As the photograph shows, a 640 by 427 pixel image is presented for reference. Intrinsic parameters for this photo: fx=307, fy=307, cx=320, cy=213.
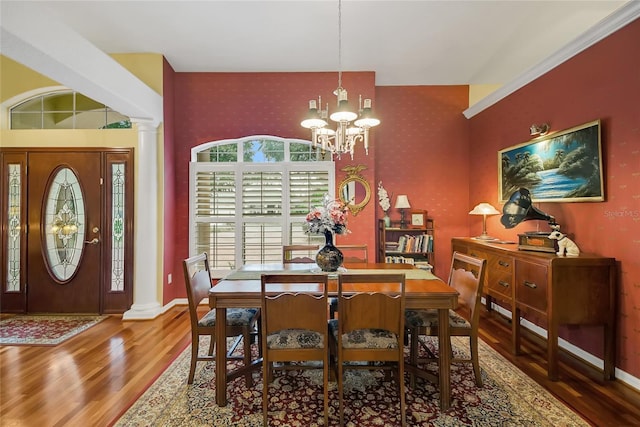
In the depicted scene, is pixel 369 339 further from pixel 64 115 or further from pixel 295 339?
pixel 64 115

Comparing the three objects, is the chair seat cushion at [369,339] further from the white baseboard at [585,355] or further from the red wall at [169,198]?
the red wall at [169,198]

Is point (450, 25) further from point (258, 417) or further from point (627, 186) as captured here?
point (258, 417)

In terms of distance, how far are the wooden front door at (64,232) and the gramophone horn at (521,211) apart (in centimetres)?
488

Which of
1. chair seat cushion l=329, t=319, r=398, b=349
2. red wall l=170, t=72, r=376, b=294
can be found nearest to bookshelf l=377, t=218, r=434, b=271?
red wall l=170, t=72, r=376, b=294

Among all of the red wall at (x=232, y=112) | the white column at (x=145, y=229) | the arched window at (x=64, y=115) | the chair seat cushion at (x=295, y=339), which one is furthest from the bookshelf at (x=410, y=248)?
the arched window at (x=64, y=115)

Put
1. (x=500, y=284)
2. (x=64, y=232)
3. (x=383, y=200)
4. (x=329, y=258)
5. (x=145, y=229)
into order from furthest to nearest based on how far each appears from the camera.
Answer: (x=383, y=200) < (x=64, y=232) < (x=145, y=229) < (x=500, y=284) < (x=329, y=258)

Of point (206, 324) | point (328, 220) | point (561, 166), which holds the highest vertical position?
point (561, 166)

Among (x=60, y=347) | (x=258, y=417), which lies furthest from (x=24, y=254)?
(x=258, y=417)

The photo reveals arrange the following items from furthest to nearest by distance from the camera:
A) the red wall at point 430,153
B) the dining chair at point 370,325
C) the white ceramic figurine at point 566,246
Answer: the red wall at point 430,153 < the white ceramic figurine at point 566,246 < the dining chair at point 370,325

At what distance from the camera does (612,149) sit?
251cm

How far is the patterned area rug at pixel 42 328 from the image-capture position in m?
3.20

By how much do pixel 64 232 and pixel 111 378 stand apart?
2498 millimetres

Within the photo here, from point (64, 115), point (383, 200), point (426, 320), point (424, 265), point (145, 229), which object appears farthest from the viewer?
point (383, 200)

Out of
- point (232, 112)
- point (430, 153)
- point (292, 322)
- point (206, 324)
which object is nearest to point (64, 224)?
point (232, 112)
